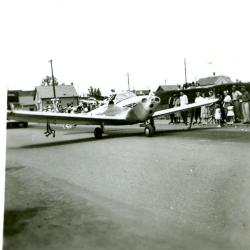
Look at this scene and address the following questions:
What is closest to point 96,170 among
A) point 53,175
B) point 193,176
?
point 53,175

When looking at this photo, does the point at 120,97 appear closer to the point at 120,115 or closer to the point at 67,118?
the point at 120,115

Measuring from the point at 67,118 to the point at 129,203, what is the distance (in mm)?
6137

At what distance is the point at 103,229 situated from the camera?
3205 mm

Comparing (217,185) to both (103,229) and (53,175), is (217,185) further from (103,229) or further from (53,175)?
(53,175)

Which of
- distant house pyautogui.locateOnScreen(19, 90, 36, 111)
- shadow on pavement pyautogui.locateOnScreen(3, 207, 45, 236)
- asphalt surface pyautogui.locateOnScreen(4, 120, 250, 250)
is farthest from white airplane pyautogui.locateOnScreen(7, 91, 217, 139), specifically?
shadow on pavement pyautogui.locateOnScreen(3, 207, 45, 236)

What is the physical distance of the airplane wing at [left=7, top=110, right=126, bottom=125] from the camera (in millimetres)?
8055

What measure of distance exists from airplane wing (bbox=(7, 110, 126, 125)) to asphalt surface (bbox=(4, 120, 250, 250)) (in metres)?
1.86

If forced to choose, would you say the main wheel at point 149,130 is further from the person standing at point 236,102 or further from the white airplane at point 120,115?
the person standing at point 236,102

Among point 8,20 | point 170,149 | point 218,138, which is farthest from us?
point 218,138

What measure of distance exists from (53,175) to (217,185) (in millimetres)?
2071

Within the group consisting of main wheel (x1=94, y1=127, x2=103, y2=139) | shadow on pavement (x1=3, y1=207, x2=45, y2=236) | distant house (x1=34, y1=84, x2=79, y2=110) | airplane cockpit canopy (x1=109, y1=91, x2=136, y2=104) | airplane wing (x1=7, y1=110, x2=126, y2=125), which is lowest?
shadow on pavement (x1=3, y1=207, x2=45, y2=236)

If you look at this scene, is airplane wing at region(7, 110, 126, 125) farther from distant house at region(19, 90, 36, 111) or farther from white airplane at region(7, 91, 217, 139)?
distant house at region(19, 90, 36, 111)

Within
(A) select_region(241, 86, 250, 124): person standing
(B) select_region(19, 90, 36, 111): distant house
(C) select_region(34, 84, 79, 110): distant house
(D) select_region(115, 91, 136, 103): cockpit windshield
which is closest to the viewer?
(B) select_region(19, 90, 36, 111): distant house

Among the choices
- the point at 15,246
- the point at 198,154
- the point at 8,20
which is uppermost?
the point at 8,20
